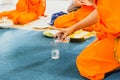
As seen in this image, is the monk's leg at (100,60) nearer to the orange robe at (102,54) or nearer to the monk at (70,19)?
the orange robe at (102,54)

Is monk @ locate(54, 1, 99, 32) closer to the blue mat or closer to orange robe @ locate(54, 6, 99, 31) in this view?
orange robe @ locate(54, 6, 99, 31)

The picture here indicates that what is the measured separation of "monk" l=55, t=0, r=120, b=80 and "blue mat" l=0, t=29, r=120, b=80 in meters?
0.06

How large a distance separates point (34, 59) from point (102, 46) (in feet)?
1.71

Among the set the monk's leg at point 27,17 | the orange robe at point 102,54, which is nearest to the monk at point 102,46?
the orange robe at point 102,54

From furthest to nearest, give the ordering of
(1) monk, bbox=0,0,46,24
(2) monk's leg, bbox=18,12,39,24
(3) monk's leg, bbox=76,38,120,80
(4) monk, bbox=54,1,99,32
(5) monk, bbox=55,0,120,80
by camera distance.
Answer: (1) monk, bbox=0,0,46,24
(2) monk's leg, bbox=18,12,39,24
(4) monk, bbox=54,1,99,32
(3) monk's leg, bbox=76,38,120,80
(5) monk, bbox=55,0,120,80

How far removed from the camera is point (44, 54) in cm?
193

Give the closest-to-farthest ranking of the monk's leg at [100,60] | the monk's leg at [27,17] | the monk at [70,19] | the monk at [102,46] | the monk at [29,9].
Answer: the monk at [102,46]
the monk's leg at [100,60]
the monk at [70,19]
the monk's leg at [27,17]
the monk at [29,9]

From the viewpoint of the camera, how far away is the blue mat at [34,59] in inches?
62.3

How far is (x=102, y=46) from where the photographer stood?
1.52 metres

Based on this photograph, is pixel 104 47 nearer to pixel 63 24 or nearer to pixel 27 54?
pixel 27 54

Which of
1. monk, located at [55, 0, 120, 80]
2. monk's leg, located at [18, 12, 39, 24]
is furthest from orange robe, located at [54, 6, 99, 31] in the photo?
monk, located at [55, 0, 120, 80]

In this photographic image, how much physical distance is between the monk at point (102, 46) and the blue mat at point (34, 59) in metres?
0.06

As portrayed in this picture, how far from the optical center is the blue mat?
1.58m

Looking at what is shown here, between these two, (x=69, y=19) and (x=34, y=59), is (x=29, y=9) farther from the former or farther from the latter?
(x=34, y=59)
